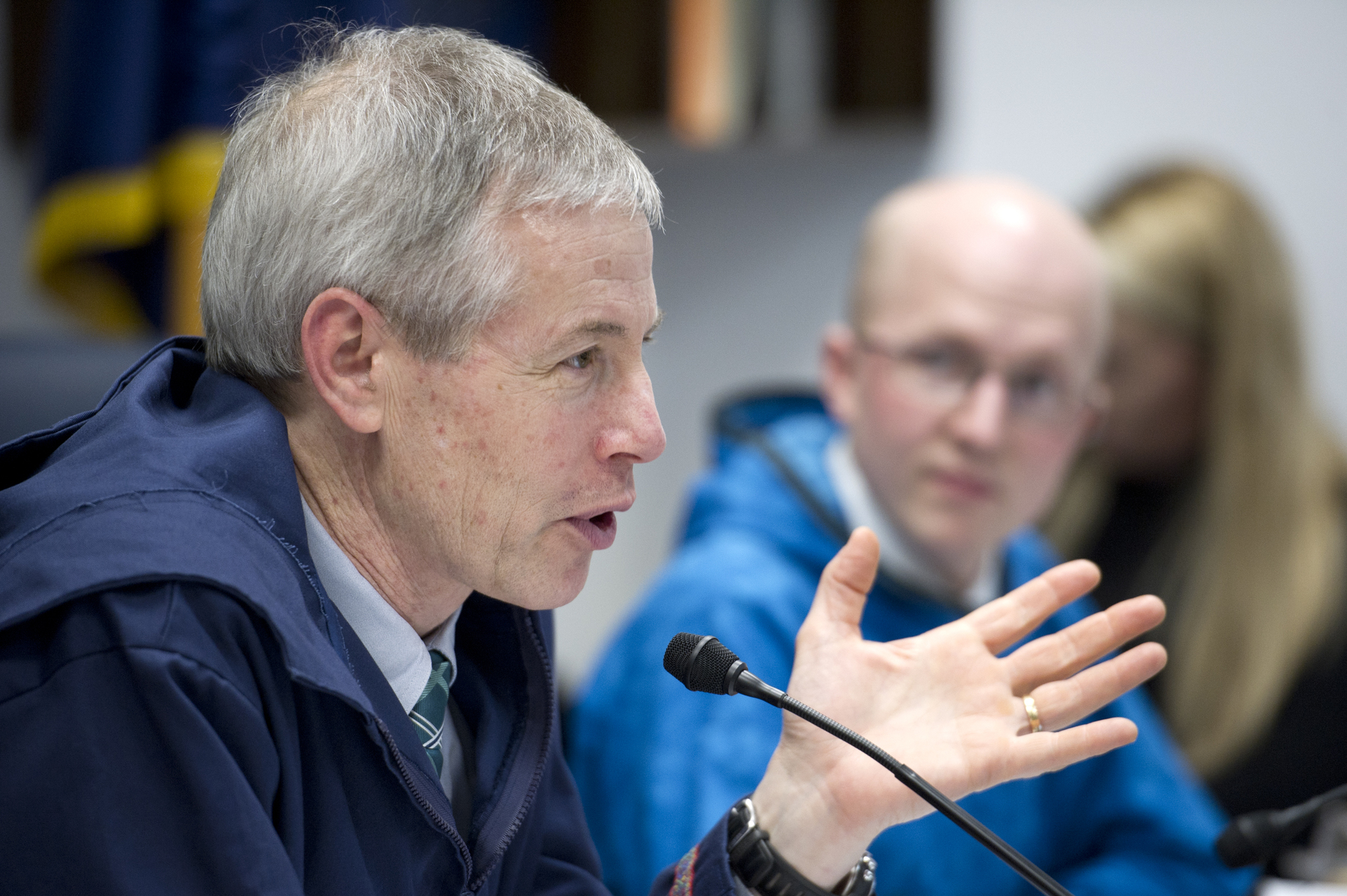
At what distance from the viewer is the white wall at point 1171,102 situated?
7.83 feet

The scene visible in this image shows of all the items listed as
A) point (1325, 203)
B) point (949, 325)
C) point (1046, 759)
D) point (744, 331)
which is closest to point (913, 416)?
point (949, 325)

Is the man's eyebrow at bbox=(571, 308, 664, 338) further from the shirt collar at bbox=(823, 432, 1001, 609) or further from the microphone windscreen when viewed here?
the shirt collar at bbox=(823, 432, 1001, 609)

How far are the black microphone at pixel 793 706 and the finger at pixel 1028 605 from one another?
160mm

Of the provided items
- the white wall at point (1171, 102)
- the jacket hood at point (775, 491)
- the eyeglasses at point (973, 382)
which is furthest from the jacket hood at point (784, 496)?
the white wall at point (1171, 102)

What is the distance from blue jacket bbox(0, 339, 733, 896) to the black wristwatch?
15 centimetres

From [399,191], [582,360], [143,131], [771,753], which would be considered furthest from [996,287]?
[143,131]

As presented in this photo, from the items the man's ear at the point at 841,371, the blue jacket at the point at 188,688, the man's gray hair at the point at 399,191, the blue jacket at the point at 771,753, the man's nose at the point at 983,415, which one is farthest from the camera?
the man's ear at the point at 841,371

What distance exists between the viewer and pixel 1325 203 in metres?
2.40

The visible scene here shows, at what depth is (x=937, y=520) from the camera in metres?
1.50

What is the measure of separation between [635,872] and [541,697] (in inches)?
20.1

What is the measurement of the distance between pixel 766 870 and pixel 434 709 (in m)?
0.25

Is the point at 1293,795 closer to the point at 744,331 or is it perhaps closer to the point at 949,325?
the point at 949,325

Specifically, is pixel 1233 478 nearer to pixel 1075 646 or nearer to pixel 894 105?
pixel 894 105

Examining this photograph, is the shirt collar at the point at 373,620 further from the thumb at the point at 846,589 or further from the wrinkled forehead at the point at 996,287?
the wrinkled forehead at the point at 996,287
